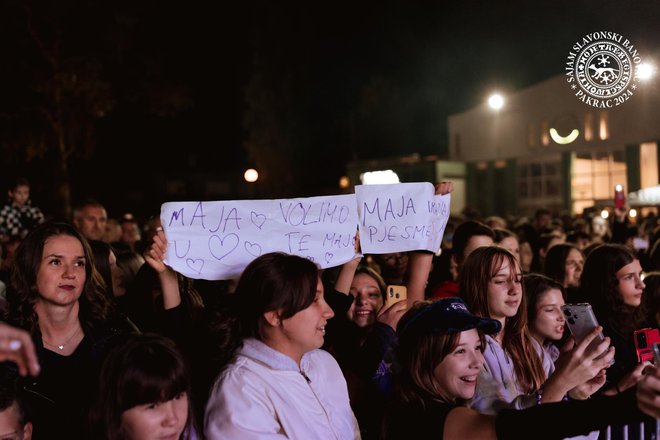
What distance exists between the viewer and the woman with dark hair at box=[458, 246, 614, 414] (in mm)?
3422

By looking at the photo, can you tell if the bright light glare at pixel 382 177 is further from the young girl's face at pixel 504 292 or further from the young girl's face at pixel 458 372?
the young girl's face at pixel 458 372

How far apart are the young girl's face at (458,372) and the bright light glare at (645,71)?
16.3 ft

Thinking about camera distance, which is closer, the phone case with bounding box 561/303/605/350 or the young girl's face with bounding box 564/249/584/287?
the phone case with bounding box 561/303/605/350

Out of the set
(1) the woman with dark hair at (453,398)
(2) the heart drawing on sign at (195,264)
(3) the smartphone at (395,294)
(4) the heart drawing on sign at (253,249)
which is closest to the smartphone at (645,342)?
(1) the woman with dark hair at (453,398)

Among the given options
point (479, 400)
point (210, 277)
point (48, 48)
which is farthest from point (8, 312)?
point (48, 48)

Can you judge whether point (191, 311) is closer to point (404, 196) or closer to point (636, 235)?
point (404, 196)

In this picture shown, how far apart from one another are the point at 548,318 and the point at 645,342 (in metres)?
1.15


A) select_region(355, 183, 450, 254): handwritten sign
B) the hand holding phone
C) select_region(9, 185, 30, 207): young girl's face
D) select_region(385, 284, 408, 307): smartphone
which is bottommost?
the hand holding phone

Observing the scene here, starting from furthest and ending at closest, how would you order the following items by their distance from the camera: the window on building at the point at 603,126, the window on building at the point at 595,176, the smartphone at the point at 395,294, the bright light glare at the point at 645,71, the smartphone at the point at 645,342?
the window on building at the point at 595,176 → the window on building at the point at 603,126 → the bright light glare at the point at 645,71 → the smartphone at the point at 395,294 → the smartphone at the point at 645,342

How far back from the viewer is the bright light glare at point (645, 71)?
679 centimetres

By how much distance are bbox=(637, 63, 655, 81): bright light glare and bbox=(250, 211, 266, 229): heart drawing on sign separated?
4.72 m

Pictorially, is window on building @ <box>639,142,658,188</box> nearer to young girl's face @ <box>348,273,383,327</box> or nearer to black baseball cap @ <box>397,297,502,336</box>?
young girl's face @ <box>348,273,383,327</box>

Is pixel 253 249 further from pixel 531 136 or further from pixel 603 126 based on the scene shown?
pixel 531 136

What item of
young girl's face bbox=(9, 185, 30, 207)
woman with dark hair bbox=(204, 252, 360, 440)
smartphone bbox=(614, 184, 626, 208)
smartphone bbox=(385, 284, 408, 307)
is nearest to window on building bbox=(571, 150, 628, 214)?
smartphone bbox=(614, 184, 626, 208)
